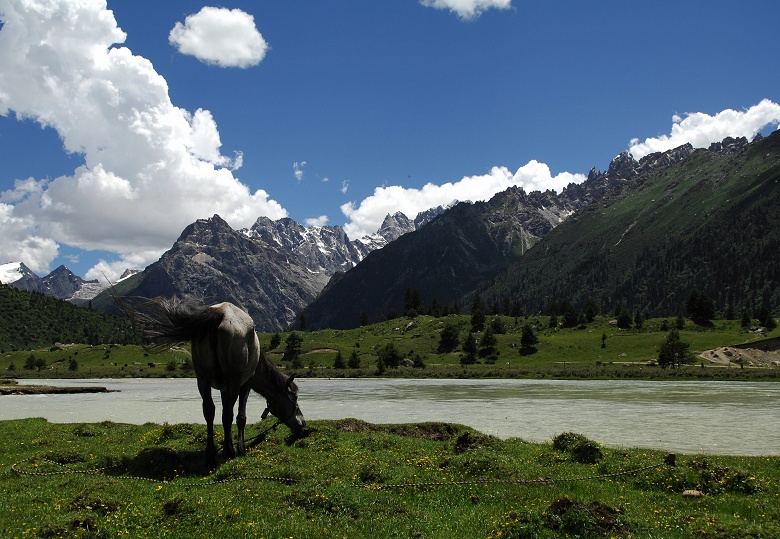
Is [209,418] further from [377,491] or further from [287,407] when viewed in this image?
[377,491]

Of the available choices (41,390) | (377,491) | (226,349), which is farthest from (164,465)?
(41,390)

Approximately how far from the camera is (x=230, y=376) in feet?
63.3

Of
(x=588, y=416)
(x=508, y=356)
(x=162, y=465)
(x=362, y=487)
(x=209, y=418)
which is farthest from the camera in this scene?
(x=508, y=356)

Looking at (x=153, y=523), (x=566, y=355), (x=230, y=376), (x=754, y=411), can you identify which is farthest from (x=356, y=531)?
(x=566, y=355)

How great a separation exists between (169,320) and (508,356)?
475ft

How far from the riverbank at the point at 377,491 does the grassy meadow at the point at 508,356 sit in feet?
337

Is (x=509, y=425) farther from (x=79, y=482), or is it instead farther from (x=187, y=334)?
(x=79, y=482)

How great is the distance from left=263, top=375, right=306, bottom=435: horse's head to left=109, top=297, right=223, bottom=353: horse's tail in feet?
22.1

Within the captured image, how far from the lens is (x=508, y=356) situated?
156 metres

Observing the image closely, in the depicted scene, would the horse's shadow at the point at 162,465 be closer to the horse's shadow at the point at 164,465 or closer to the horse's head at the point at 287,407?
the horse's shadow at the point at 164,465

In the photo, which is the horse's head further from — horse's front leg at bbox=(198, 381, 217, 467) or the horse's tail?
the horse's tail

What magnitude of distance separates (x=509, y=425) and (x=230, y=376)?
25467 millimetres

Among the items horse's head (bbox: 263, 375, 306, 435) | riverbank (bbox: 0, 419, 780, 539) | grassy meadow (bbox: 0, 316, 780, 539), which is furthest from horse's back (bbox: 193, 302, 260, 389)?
horse's head (bbox: 263, 375, 306, 435)

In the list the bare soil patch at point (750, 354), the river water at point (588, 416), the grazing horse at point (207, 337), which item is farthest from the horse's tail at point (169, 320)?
the bare soil patch at point (750, 354)
